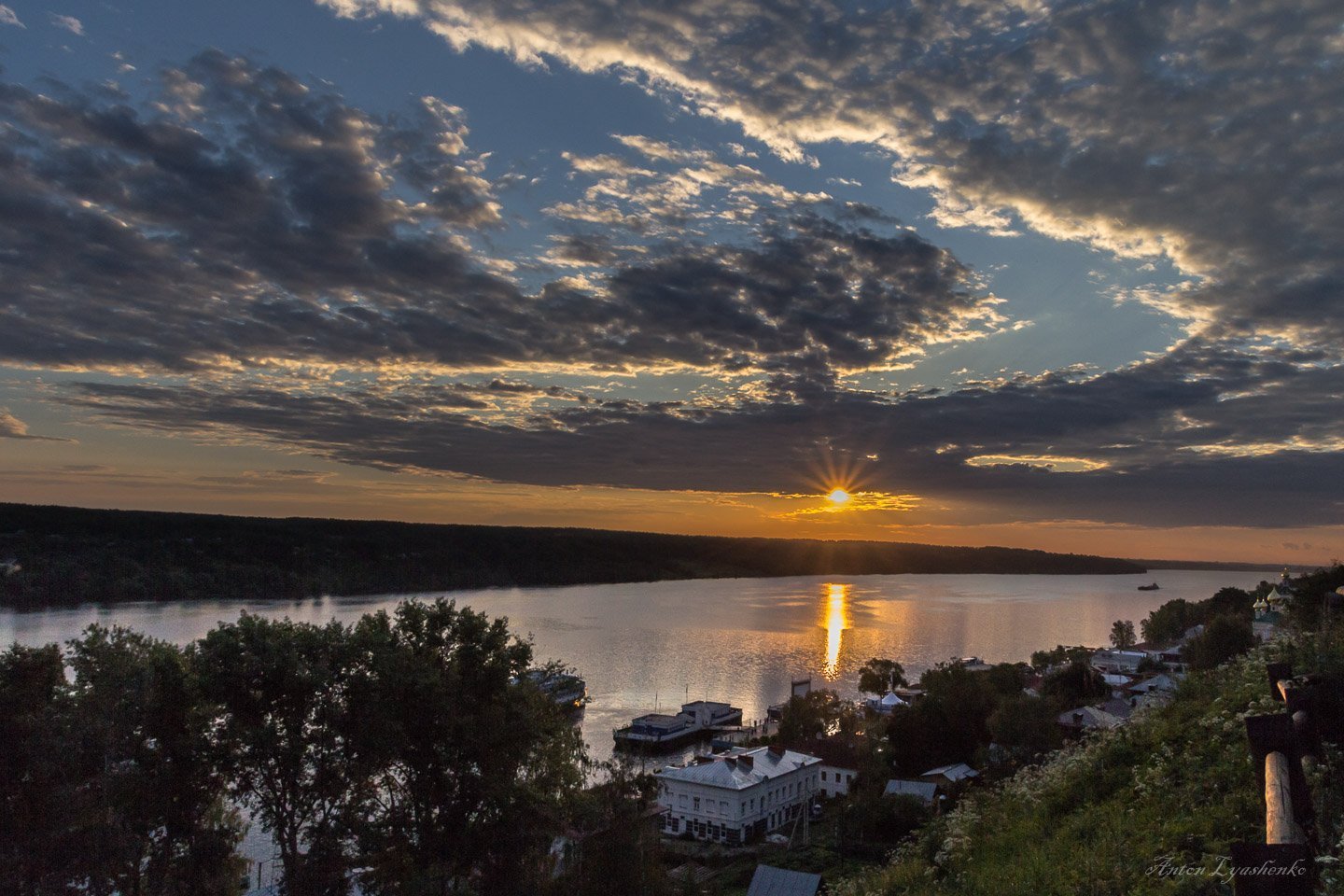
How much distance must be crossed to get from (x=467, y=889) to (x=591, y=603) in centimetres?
11778

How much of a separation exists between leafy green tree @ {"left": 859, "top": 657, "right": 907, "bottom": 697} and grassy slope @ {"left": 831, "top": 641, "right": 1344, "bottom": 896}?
54.1 m

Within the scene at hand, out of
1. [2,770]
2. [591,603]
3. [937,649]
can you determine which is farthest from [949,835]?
[591,603]

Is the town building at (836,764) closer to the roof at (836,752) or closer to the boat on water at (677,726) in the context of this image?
the roof at (836,752)

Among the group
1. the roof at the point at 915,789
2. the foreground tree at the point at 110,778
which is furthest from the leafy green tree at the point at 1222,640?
the foreground tree at the point at 110,778

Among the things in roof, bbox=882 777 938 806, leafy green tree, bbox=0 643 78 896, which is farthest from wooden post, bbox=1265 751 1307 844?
roof, bbox=882 777 938 806

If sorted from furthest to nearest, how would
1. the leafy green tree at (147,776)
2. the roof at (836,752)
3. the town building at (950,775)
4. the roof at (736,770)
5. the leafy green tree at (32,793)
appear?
the roof at (836,752) → the roof at (736,770) → the town building at (950,775) → the leafy green tree at (147,776) → the leafy green tree at (32,793)

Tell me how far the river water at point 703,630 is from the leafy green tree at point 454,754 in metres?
30.1

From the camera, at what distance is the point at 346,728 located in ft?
67.6

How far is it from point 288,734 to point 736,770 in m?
23.6

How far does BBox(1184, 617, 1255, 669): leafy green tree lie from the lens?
46375mm

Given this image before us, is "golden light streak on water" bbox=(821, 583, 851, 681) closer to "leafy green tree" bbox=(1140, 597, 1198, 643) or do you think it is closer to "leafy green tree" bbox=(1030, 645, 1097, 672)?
"leafy green tree" bbox=(1030, 645, 1097, 672)

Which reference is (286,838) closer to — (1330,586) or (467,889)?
(467,889)

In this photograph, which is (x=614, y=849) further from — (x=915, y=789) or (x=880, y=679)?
(x=880, y=679)

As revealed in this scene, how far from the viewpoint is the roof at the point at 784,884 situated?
81.8 ft
